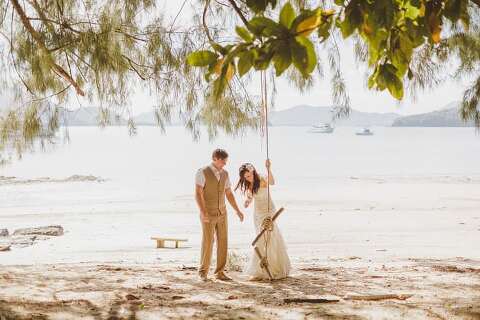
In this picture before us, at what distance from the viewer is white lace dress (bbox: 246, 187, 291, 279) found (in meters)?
5.16

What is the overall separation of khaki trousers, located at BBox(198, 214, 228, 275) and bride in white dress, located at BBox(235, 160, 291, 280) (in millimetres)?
261

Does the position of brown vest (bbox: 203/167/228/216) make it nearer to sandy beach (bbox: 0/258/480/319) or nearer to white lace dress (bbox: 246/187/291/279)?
white lace dress (bbox: 246/187/291/279)

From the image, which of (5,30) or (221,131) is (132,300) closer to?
(221,131)

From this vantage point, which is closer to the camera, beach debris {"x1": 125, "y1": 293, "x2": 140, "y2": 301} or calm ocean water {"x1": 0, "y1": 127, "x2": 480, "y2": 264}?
beach debris {"x1": 125, "y1": 293, "x2": 140, "y2": 301}

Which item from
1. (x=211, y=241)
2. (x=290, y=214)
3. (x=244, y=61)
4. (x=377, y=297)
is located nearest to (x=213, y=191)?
(x=211, y=241)

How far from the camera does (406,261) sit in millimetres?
6859

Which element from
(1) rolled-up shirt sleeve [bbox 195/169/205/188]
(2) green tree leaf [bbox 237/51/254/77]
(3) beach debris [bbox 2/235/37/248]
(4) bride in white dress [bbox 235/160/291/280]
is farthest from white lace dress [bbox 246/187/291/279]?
(3) beach debris [bbox 2/235/37/248]

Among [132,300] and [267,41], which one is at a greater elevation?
[267,41]

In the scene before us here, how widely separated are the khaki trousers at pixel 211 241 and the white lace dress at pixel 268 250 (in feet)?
0.86

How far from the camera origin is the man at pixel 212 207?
5105mm

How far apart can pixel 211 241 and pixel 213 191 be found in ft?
1.54

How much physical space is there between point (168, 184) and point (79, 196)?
668 centimetres

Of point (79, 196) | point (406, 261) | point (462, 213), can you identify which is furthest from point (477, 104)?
point (79, 196)

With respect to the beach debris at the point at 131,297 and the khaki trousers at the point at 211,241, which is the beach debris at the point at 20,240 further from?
the beach debris at the point at 131,297
